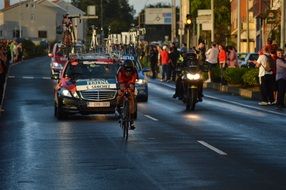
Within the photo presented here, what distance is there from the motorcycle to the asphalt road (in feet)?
1.10

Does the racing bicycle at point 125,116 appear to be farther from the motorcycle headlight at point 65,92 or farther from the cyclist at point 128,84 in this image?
the motorcycle headlight at point 65,92

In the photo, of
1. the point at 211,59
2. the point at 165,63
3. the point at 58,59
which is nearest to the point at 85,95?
the point at 211,59

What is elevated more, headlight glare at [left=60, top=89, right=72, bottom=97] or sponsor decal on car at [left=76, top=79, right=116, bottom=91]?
sponsor decal on car at [left=76, top=79, right=116, bottom=91]

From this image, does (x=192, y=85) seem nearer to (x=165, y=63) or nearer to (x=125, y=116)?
(x=125, y=116)

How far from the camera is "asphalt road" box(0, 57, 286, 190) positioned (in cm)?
1137

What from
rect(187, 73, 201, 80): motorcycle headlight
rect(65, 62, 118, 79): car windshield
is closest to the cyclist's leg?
rect(65, 62, 118, 79): car windshield

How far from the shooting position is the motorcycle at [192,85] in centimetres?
2467

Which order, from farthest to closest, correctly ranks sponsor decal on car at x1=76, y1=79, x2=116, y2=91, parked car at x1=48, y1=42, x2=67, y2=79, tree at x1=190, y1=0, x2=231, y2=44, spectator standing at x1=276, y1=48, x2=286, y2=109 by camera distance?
tree at x1=190, y1=0, x2=231, y2=44, parked car at x1=48, y1=42, x2=67, y2=79, spectator standing at x1=276, y1=48, x2=286, y2=109, sponsor decal on car at x1=76, y1=79, x2=116, y2=91

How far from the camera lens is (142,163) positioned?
13.1 metres

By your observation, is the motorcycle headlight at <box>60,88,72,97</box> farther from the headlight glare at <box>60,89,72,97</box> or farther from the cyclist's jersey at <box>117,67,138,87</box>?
the cyclist's jersey at <box>117,67,138,87</box>

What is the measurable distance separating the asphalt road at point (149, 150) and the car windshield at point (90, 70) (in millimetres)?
1040

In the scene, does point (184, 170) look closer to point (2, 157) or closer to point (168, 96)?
point (2, 157)

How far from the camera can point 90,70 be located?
22.3 meters

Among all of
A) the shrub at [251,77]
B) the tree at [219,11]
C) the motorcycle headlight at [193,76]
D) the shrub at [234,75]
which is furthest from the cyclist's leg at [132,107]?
the tree at [219,11]
